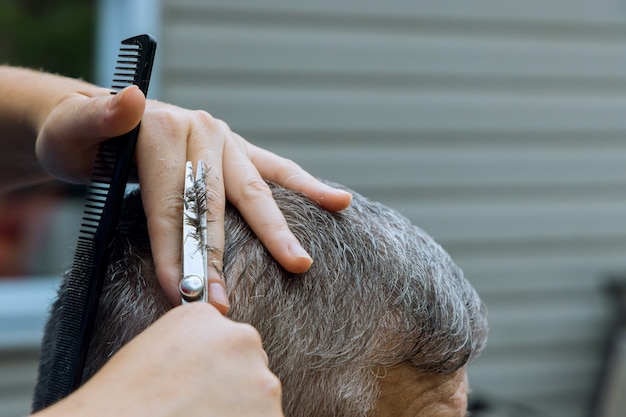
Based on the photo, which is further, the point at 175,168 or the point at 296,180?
the point at 296,180

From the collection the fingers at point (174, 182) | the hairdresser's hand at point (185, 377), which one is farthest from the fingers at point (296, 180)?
the hairdresser's hand at point (185, 377)

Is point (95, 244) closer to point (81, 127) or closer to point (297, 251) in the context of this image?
point (81, 127)

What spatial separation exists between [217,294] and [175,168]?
20 cm

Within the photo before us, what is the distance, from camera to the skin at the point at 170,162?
1005mm

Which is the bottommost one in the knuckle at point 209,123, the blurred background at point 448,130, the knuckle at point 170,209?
the blurred background at point 448,130

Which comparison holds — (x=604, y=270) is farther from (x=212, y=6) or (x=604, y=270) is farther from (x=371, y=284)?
(x=371, y=284)

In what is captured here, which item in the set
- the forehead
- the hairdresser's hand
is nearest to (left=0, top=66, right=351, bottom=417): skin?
the hairdresser's hand

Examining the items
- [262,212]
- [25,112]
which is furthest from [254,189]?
[25,112]

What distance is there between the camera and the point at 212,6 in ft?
11.0

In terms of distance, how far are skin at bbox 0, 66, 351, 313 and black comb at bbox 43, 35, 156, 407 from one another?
0.09 ft

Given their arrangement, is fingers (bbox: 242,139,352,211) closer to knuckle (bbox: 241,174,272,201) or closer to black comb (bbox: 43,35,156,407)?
knuckle (bbox: 241,174,272,201)

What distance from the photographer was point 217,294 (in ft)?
3.16

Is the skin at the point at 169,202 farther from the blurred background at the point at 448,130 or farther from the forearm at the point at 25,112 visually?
the blurred background at the point at 448,130

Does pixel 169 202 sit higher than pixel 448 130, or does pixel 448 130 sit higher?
pixel 169 202
